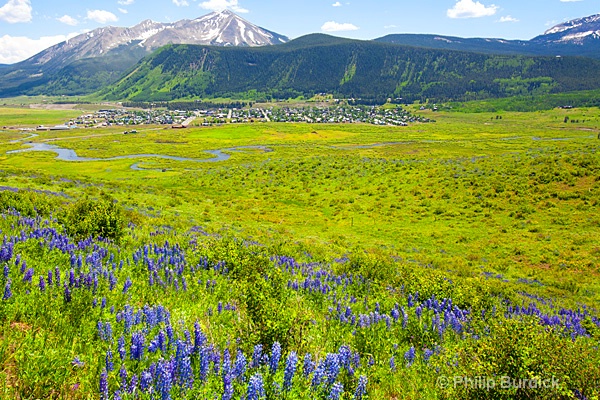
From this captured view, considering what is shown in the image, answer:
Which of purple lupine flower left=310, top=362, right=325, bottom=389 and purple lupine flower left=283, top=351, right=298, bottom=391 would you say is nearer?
purple lupine flower left=283, top=351, right=298, bottom=391

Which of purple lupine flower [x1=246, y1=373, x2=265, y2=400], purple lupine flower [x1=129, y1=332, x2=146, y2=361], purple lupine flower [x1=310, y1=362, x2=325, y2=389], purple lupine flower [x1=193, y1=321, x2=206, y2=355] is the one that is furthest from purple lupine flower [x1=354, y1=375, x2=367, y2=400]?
purple lupine flower [x1=129, y1=332, x2=146, y2=361]

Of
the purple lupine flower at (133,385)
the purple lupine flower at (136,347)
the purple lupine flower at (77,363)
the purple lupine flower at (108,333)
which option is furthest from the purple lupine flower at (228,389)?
the purple lupine flower at (108,333)

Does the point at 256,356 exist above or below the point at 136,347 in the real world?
below

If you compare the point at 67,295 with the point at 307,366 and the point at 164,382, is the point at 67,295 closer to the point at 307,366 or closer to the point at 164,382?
the point at 164,382

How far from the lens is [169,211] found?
3177 centimetres

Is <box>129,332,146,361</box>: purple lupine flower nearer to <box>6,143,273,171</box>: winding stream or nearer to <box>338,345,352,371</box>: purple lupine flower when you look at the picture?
<box>338,345,352,371</box>: purple lupine flower

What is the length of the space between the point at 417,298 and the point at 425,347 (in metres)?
3.50

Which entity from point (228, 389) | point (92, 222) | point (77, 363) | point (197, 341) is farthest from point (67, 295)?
point (92, 222)

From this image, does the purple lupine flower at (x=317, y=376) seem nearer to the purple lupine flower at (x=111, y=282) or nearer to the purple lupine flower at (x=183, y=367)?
the purple lupine flower at (x=183, y=367)

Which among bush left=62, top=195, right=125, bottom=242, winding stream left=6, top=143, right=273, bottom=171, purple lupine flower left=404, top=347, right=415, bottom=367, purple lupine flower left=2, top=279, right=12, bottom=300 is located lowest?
winding stream left=6, top=143, right=273, bottom=171

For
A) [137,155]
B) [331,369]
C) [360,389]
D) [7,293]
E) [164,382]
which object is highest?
[7,293]

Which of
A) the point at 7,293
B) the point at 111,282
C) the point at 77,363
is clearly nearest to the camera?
the point at 77,363

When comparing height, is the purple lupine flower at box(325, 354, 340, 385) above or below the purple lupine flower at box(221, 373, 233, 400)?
below

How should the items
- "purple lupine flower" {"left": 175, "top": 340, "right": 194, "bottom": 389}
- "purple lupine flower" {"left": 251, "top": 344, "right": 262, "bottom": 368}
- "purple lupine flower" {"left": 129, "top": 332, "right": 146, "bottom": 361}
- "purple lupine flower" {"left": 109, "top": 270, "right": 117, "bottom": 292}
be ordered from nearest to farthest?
"purple lupine flower" {"left": 175, "top": 340, "right": 194, "bottom": 389} < "purple lupine flower" {"left": 129, "top": 332, "right": 146, "bottom": 361} < "purple lupine flower" {"left": 251, "top": 344, "right": 262, "bottom": 368} < "purple lupine flower" {"left": 109, "top": 270, "right": 117, "bottom": 292}
